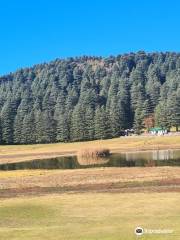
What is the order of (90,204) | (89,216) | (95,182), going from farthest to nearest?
(95,182) → (90,204) → (89,216)

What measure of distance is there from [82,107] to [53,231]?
14403 centimetres

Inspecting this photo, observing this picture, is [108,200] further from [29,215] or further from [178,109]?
[178,109]

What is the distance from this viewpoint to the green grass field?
22.0 meters

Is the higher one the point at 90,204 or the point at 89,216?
the point at 90,204

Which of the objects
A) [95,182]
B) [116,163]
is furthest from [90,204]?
[116,163]

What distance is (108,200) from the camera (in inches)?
1310

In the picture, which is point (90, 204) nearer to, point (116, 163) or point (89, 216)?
point (89, 216)

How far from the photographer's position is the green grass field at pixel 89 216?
2202cm

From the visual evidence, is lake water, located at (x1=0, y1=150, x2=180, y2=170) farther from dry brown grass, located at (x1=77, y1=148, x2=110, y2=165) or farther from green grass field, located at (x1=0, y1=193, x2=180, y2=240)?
green grass field, located at (x1=0, y1=193, x2=180, y2=240)

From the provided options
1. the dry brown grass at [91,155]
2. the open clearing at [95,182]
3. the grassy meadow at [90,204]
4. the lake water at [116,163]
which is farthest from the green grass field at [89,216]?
the dry brown grass at [91,155]

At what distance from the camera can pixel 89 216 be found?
1069 inches

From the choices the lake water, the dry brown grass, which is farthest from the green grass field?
the dry brown grass

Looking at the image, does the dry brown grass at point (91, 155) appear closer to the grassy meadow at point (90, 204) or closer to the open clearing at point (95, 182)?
the open clearing at point (95, 182)

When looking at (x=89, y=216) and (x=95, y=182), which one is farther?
(x=95, y=182)
